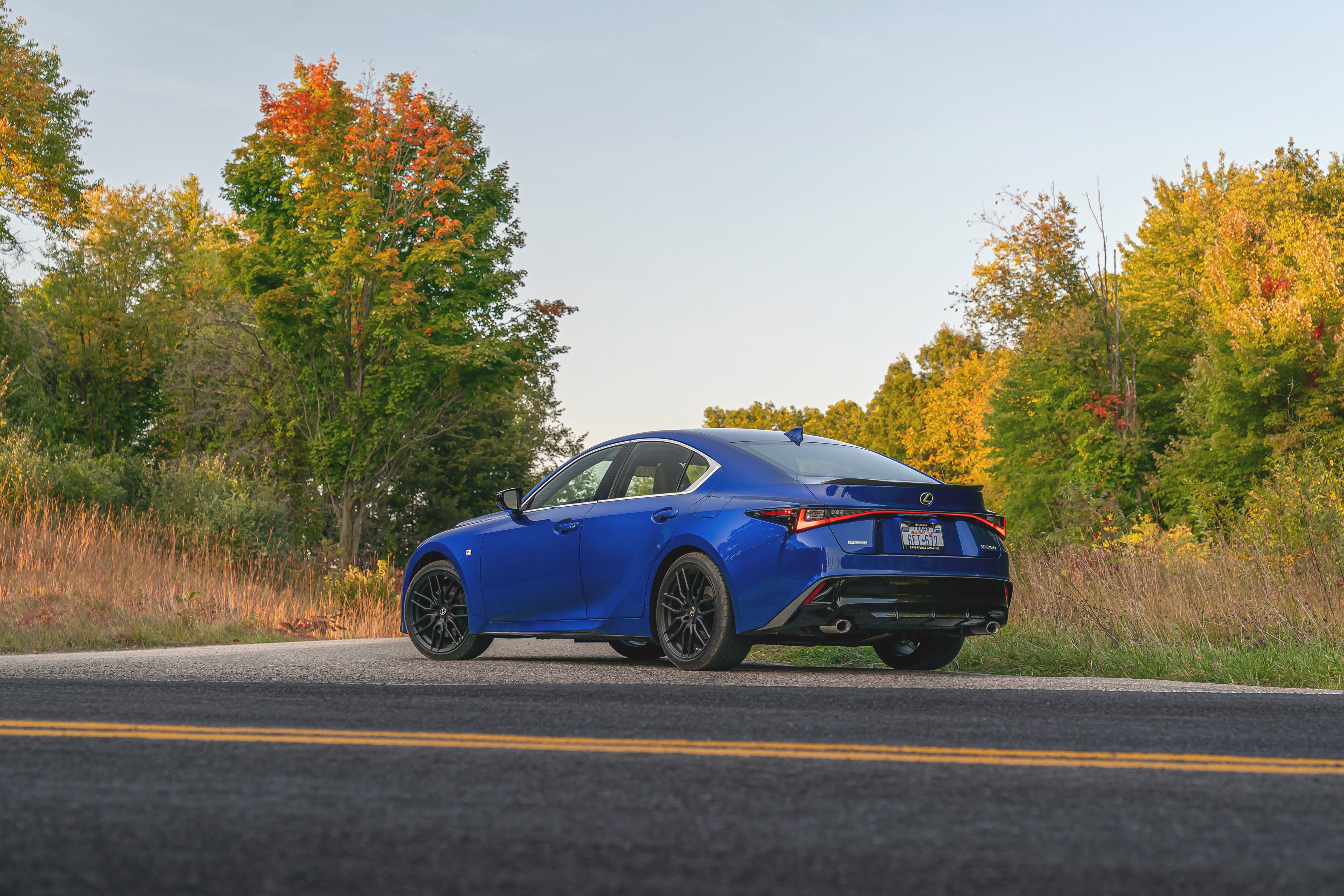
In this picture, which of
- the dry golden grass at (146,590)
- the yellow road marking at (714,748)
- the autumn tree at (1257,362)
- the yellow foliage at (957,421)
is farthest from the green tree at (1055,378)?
the yellow road marking at (714,748)

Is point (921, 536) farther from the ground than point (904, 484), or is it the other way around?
point (904, 484)

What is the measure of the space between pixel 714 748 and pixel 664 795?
0.99 m

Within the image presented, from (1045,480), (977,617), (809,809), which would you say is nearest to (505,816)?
(809,809)

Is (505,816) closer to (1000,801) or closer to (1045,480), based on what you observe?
(1000,801)

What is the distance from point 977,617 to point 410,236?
28.9 m

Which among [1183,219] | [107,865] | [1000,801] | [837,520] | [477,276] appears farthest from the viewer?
[1183,219]

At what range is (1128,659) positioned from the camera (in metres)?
9.64

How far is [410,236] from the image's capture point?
35.1 metres

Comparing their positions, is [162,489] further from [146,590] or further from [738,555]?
[738,555]

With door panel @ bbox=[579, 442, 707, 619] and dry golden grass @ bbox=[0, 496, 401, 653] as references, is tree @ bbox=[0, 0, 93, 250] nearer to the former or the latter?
dry golden grass @ bbox=[0, 496, 401, 653]

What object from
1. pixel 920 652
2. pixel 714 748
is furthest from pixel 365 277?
pixel 714 748

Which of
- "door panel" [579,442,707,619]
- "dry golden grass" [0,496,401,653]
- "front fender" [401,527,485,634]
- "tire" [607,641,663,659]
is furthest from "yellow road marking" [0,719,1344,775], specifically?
"dry golden grass" [0,496,401,653]

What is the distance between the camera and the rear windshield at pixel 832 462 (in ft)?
28.3

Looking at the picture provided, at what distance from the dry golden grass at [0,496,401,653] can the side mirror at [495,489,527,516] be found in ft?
16.0
